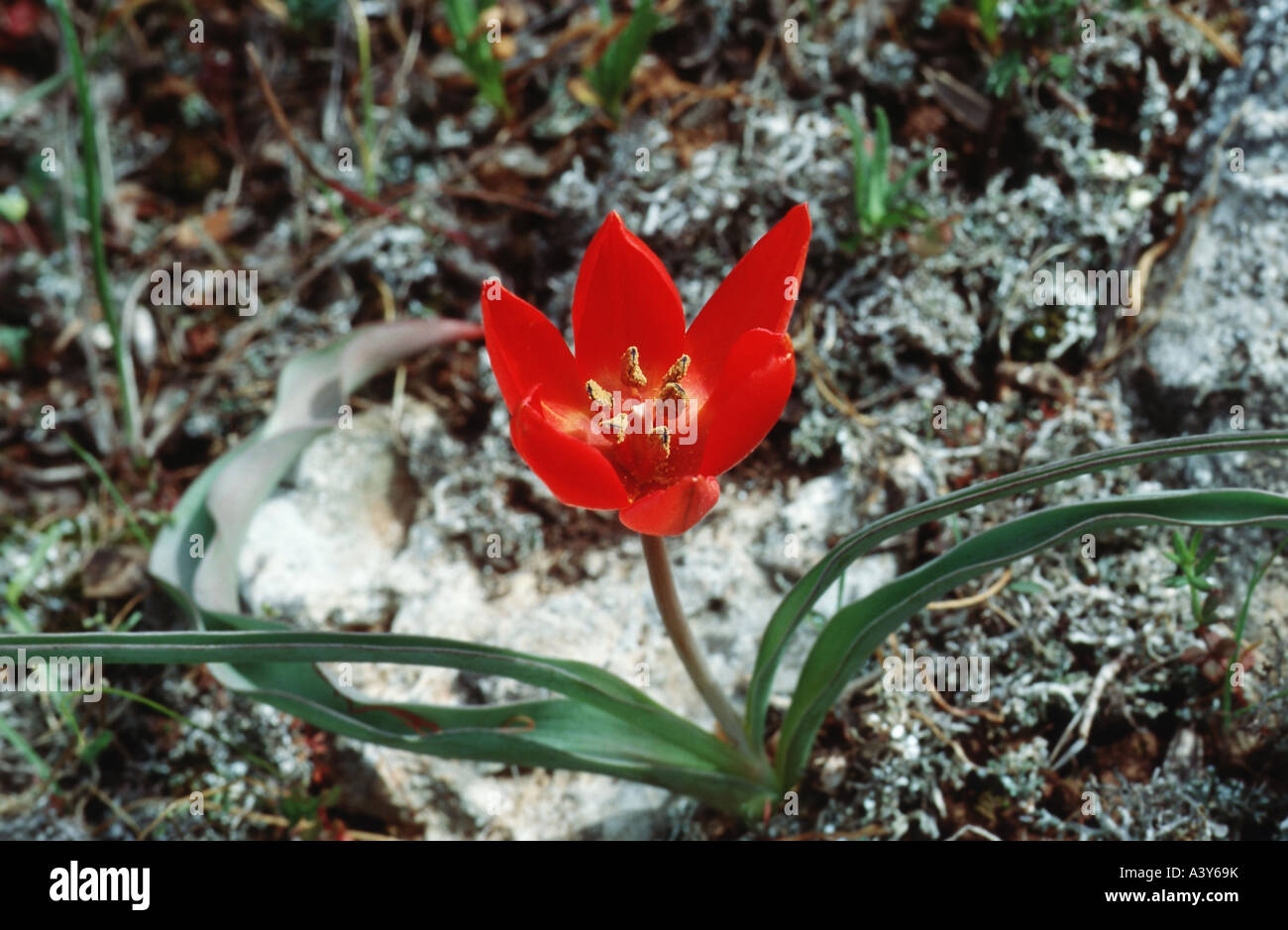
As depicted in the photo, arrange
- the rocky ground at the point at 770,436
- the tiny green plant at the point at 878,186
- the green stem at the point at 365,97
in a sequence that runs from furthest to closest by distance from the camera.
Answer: the green stem at the point at 365,97
the tiny green plant at the point at 878,186
the rocky ground at the point at 770,436

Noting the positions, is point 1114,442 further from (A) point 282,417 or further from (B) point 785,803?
(A) point 282,417

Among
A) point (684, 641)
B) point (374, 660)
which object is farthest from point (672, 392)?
point (374, 660)

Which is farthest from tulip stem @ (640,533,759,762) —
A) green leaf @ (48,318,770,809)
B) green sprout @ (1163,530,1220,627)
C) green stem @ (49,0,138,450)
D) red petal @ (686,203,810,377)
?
green stem @ (49,0,138,450)

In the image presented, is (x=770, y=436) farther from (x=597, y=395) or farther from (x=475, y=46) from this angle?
(x=475, y=46)

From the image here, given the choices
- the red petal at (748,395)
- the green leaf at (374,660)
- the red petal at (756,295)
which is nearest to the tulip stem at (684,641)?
the green leaf at (374,660)

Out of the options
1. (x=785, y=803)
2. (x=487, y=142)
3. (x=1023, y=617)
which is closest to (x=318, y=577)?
(x=785, y=803)

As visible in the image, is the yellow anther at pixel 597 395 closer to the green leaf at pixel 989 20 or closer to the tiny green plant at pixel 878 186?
the tiny green plant at pixel 878 186
